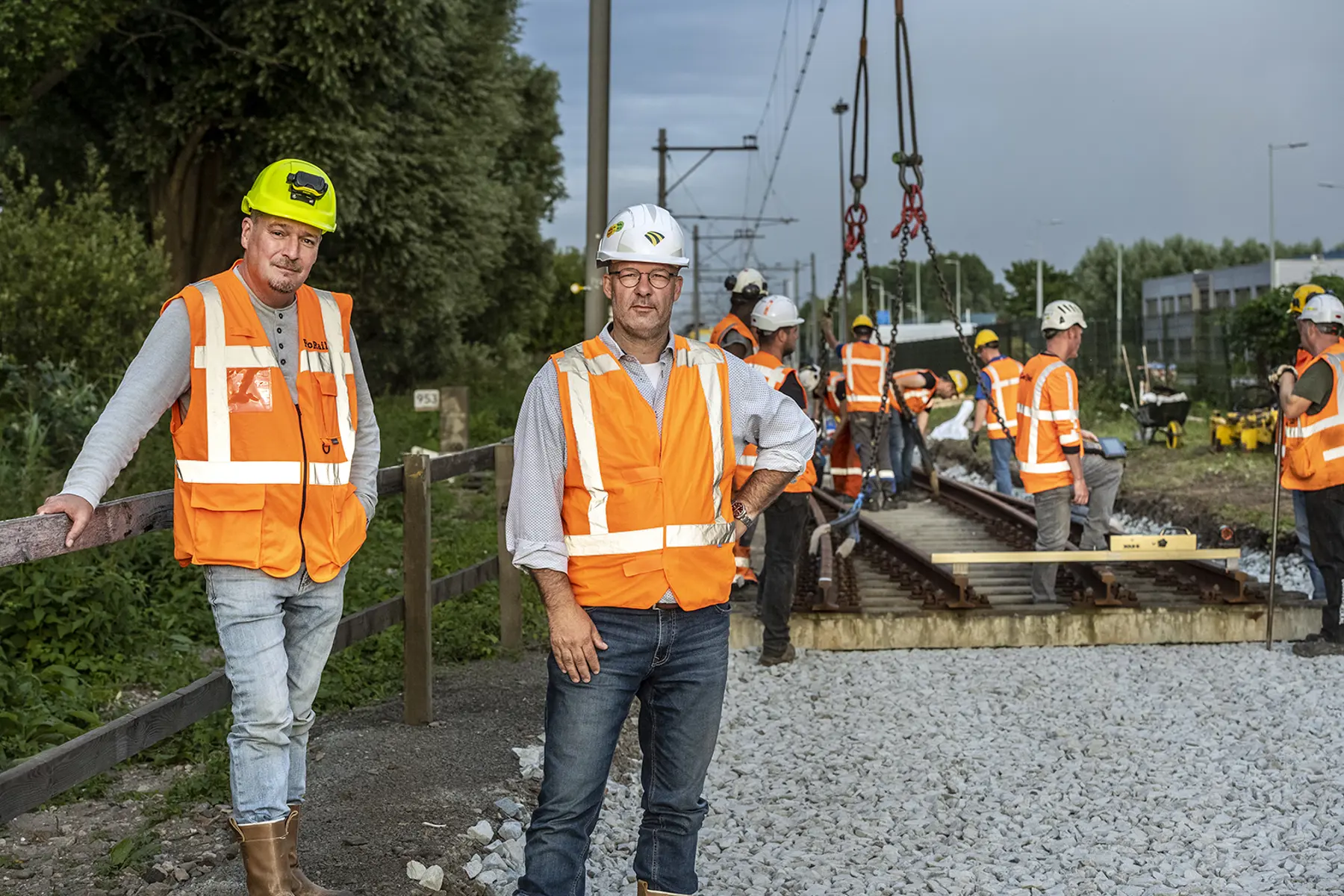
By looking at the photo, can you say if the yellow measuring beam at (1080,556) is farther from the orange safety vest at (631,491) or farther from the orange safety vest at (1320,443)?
the orange safety vest at (631,491)

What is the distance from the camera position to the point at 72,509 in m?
3.73

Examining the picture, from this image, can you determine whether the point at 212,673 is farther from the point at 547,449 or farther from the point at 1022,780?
the point at 1022,780

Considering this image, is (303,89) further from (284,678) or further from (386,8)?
(284,678)

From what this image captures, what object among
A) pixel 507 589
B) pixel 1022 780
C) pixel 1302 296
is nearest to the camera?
pixel 1022 780

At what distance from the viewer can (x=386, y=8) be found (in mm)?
19312

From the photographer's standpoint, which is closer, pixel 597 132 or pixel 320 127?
pixel 597 132

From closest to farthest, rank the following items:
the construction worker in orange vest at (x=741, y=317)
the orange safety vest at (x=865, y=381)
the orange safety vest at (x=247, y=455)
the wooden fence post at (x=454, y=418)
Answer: the orange safety vest at (x=247, y=455), the construction worker in orange vest at (x=741, y=317), the orange safety vest at (x=865, y=381), the wooden fence post at (x=454, y=418)

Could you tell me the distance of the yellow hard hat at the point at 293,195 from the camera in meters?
4.10

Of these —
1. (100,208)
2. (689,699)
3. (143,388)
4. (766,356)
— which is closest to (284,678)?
(143,388)

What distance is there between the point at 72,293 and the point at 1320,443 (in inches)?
477

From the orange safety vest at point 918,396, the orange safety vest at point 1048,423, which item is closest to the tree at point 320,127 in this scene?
the orange safety vest at point 918,396

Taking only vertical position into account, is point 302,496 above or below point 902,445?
above

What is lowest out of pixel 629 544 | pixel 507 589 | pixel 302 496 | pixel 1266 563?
pixel 1266 563

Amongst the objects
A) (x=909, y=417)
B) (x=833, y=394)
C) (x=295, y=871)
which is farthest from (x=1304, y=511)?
(x=295, y=871)
